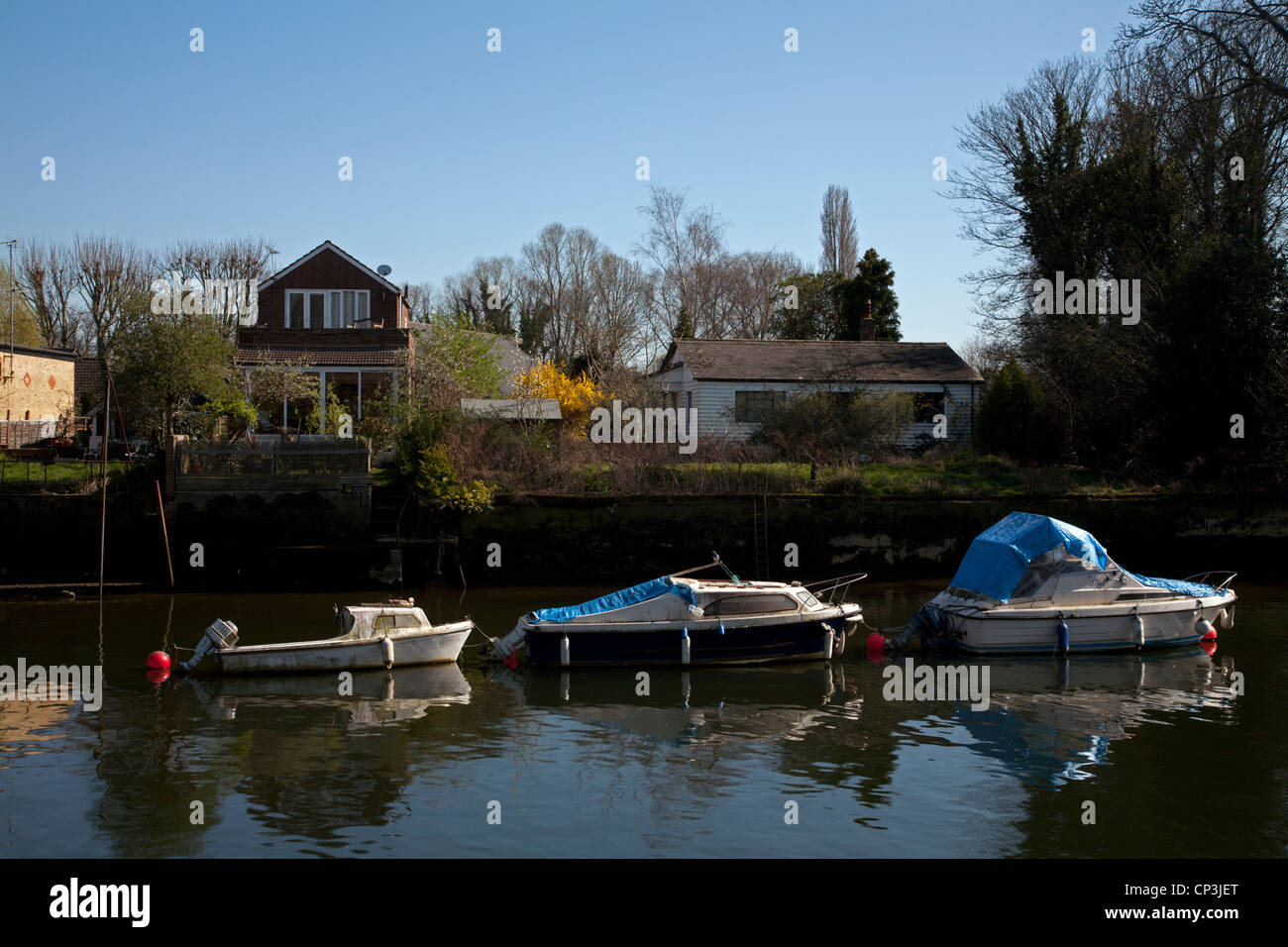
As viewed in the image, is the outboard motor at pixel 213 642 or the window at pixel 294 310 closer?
the outboard motor at pixel 213 642

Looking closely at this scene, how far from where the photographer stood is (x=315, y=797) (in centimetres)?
1263

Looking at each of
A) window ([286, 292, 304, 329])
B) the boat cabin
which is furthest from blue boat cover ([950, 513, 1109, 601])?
window ([286, 292, 304, 329])

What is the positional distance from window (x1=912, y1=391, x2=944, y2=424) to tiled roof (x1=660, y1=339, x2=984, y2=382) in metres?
0.57

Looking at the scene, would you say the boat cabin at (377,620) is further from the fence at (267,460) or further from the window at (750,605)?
the fence at (267,460)

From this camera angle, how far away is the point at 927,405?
39281mm

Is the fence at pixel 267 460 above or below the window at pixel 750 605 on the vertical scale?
above

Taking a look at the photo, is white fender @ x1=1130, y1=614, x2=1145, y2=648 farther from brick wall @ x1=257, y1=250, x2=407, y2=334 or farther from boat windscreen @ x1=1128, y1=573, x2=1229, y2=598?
brick wall @ x1=257, y1=250, x2=407, y2=334

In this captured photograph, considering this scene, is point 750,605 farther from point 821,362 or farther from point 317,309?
point 317,309

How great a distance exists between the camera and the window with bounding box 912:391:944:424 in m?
39.2

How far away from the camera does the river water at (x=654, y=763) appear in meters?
11.4

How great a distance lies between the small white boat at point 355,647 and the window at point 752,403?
2041cm

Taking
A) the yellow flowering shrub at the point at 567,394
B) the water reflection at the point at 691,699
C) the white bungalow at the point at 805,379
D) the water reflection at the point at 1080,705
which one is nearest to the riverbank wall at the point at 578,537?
the yellow flowering shrub at the point at 567,394

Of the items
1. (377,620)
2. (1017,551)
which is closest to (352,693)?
(377,620)
